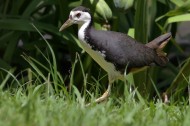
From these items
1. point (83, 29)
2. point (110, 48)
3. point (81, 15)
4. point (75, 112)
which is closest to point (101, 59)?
point (110, 48)

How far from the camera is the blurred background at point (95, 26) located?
16.3ft

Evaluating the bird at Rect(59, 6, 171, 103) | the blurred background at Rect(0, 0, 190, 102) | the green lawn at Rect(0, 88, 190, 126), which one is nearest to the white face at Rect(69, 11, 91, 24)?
the bird at Rect(59, 6, 171, 103)

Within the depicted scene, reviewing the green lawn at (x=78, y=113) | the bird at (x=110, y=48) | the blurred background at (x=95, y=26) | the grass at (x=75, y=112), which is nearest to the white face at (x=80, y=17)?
the bird at (x=110, y=48)


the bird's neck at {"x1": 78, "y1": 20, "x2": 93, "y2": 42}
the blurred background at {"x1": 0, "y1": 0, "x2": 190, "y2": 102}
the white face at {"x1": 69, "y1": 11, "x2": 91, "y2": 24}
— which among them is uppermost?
the white face at {"x1": 69, "y1": 11, "x2": 91, "y2": 24}

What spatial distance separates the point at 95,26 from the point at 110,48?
2.07 ft

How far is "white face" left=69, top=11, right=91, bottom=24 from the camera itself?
15.7ft

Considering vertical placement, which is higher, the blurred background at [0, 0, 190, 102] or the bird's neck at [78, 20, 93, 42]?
the bird's neck at [78, 20, 93, 42]

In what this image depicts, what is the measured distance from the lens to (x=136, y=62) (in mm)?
4734

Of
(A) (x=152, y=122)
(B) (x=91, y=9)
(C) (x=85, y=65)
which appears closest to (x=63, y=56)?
(C) (x=85, y=65)

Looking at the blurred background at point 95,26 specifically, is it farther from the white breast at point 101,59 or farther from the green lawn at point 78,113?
the green lawn at point 78,113

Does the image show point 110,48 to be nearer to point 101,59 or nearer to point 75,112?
point 101,59

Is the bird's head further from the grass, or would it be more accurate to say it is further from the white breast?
the grass

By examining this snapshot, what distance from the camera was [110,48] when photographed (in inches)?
183

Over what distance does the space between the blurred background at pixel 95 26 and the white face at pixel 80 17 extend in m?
0.19
